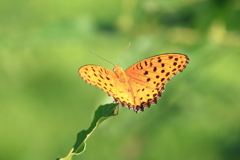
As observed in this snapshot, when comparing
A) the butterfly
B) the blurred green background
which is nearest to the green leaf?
Answer: the butterfly

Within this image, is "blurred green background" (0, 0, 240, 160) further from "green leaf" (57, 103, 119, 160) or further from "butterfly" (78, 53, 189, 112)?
"green leaf" (57, 103, 119, 160)

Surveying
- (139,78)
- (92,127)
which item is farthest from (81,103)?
(92,127)

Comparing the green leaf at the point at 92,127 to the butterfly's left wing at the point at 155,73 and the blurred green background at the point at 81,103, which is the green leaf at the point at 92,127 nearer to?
the butterfly's left wing at the point at 155,73

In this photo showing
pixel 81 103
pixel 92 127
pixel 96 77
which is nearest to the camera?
pixel 92 127

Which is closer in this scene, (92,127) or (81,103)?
(92,127)

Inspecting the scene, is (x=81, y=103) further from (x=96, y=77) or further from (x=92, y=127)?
(x=92, y=127)

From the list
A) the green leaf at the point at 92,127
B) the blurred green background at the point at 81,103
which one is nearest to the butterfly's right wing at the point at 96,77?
the green leaf at the point at 92,127
